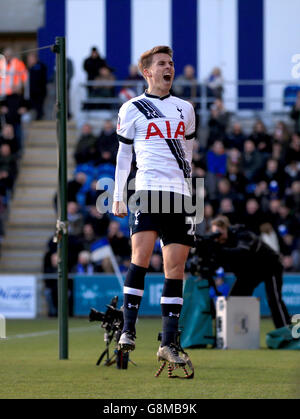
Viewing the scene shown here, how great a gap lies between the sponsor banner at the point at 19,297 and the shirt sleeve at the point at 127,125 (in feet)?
44.0

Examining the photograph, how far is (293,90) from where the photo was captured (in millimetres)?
24844

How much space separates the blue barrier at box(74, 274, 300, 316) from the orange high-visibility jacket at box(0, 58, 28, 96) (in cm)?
639

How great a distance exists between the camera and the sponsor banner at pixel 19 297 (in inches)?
813

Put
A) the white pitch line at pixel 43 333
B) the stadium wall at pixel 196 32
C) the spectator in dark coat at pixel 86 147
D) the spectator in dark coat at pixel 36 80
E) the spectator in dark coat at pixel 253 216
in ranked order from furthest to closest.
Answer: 1. the stadium wall at pixel 196 32
2. the spectator in dark coat at pixel 36 80
3. the spectator in dark coat at pixel 86 147
4. the spectator in dark coat at pixel 253 216
5. the white pitch line at pixel 43 333

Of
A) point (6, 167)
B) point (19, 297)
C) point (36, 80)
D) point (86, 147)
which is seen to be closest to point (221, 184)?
point (86, 147)

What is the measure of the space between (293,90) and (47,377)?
17435 mm

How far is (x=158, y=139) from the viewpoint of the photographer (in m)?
7.49

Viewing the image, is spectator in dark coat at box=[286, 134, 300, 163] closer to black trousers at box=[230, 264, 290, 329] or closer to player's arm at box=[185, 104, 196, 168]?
black trousers at box=[230, 264, 290, 329]

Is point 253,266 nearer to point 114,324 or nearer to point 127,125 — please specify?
point 114,324

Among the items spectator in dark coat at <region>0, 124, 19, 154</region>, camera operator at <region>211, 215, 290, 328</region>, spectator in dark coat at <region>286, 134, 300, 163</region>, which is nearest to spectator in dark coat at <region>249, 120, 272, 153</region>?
spectator in dark coat at <region>286, 134, 300, 163</region>

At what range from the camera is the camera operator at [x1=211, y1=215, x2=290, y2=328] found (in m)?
13.9

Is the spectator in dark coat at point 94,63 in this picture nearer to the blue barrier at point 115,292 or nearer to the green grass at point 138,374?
the blue barrier at point 115,292

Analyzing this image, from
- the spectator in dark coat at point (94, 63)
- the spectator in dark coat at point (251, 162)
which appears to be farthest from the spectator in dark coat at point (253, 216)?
the spectator in dark coat at point (94, 63)
